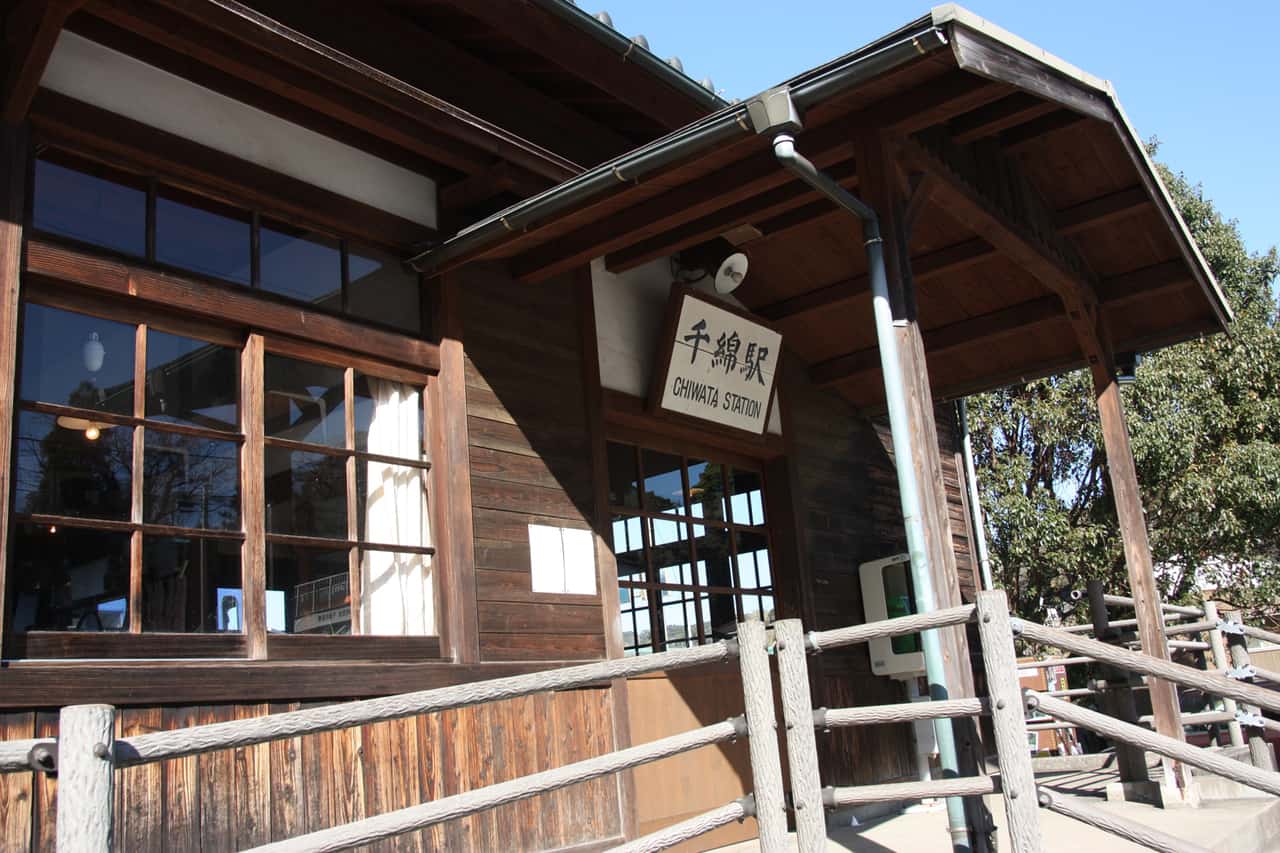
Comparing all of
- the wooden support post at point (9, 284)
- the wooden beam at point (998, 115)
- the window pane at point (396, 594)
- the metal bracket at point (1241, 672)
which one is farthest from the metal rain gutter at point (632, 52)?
the metal bracket at point (1241, 672)

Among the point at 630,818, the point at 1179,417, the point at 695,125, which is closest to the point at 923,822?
the point at 630,818

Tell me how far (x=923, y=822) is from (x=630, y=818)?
5.58 ft

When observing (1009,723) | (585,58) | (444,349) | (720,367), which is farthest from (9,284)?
(720,367)

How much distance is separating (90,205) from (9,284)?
48 centimetres

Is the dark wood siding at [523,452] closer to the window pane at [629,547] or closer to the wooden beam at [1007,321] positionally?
the window pane at [629,547]

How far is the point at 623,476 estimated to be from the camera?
19.1ft

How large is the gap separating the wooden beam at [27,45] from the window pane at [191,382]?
32.1 inches

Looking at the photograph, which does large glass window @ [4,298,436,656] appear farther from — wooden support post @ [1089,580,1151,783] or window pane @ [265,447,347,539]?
wooden support post @ [1089,580,1151,783]

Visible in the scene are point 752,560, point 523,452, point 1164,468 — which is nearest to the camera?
point 523,452

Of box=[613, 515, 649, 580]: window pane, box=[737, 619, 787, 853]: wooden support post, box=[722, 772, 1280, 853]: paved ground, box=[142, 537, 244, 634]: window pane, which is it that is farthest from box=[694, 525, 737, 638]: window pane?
box=[142, 537, 244, 634]: window pane

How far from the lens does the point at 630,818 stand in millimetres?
4789

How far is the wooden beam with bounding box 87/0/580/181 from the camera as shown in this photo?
3.53 metres

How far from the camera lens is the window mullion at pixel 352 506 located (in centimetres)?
425

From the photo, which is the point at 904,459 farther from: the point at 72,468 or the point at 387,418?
the point at 72,468
